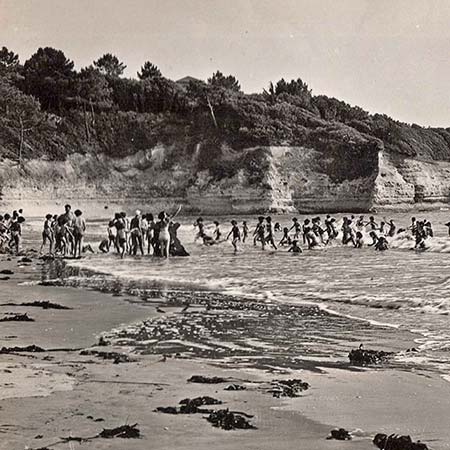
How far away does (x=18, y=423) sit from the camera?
17.2 ft

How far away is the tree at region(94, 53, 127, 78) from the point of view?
79.3m

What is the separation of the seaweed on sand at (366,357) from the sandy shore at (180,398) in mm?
434

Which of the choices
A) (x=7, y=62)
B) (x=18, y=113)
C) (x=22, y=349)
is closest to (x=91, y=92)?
(x=7, y=62)

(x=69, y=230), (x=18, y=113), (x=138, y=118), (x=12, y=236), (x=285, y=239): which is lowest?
(x=12, y=236)

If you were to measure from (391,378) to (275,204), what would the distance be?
190 ft

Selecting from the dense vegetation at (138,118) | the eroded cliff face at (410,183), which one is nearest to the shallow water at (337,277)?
the dense vegetation at (138,118)

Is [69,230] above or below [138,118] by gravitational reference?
below

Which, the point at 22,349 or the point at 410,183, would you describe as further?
the point at 410,183

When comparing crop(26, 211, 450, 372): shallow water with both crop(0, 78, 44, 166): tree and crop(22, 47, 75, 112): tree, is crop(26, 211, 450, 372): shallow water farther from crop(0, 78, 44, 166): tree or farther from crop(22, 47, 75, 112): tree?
crop(22, 47, 75, 112): tree

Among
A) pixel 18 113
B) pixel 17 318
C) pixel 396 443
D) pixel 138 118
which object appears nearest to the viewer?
pixel 396 443

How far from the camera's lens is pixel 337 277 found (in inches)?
749

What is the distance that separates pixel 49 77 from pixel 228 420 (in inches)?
2610

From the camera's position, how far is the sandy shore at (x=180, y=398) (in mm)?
5102

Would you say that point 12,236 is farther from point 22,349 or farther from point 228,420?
Answer: point 228,420
